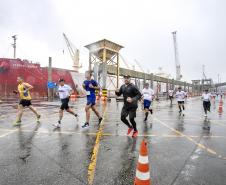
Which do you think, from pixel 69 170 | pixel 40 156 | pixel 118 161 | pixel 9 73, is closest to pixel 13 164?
pixel 40 156

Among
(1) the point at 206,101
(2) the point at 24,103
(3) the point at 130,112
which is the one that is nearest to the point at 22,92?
(2) the point at 24,103

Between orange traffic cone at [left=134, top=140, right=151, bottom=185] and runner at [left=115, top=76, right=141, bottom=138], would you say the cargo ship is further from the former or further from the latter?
orange traffic cone at [left=134, top=140, right=151, bottom=185]

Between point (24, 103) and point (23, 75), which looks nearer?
point (24, 103)

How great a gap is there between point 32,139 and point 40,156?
171 cm

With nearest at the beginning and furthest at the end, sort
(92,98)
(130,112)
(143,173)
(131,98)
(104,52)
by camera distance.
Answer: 1. (143,173)
2. (131,98)
3. (130,112)
4. (92,98)
5. (104,52)

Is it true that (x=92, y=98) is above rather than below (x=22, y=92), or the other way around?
below

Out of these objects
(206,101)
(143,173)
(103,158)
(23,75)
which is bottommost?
(103,158)

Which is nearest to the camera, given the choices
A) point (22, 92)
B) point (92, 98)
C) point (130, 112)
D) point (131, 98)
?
point (131, 98)

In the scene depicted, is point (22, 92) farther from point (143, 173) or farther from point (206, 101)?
point (206, 101)

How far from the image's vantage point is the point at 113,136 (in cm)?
684

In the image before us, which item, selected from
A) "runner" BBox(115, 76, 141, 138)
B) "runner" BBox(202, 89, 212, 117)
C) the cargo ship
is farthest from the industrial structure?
"runner" BBox(115, 76, 141, 138)

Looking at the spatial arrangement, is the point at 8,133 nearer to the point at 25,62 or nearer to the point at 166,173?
the point at 166,173

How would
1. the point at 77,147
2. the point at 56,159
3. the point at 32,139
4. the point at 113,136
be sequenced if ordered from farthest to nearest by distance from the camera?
1. the point at 113,136
2. the point at 32,139
3. the point at 77,147
4. the point at 56,159

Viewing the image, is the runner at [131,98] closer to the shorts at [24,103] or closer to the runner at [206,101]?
the shorts at [24,103]
